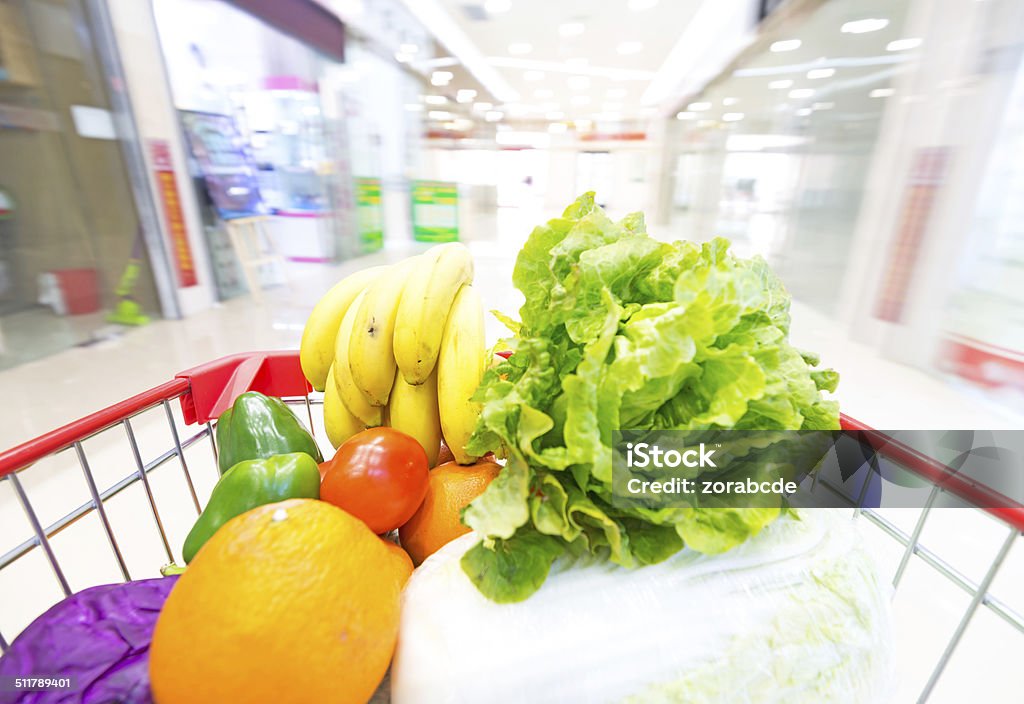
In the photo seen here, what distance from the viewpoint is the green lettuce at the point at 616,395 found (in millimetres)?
446

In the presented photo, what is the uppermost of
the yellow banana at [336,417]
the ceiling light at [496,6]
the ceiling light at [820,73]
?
the ceiling light at [496,6]

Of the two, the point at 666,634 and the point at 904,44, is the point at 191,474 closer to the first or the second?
the point at 666,634

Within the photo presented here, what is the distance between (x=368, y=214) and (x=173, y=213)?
10.1 feet

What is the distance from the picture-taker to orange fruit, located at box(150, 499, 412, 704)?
0.39m

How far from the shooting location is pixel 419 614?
19.6 inches

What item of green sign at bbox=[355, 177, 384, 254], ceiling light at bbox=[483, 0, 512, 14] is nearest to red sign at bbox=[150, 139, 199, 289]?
green sign at bbox=[355, 177, 384, 254]

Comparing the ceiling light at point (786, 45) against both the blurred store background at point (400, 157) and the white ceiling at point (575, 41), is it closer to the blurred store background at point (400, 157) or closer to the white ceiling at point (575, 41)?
the blurred store background at point (400, 157)

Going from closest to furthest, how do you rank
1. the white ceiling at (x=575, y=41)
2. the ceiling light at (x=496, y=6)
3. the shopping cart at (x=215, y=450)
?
the shopping cart at (x=215, y=450) → the ceiling light at (x=496, y=6) → the white ceiling at (x=575, y=41)

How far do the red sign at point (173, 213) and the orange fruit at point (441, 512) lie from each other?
358cm

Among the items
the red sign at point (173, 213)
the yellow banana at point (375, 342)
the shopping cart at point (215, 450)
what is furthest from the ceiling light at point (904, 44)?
the red sign at point (173, 213)

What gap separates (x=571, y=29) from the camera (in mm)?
6445

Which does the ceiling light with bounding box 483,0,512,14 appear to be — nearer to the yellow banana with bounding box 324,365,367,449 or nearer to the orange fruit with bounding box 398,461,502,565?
the yellow banana with bounding box 324,365,367,449

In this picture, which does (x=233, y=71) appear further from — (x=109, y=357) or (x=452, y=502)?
(x=452, y=502)

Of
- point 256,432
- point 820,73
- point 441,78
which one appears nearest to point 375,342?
point 256,432
